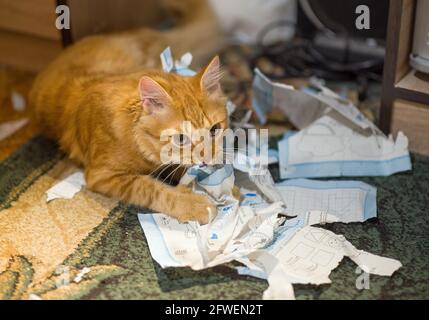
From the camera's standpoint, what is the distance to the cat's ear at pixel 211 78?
1.43 meters

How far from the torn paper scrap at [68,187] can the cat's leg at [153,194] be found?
7cm

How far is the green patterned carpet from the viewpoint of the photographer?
1261 millimetres

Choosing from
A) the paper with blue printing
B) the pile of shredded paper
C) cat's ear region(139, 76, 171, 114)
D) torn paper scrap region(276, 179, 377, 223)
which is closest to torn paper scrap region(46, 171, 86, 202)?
the pile of shredded paper

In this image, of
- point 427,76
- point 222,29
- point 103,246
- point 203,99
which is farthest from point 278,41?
point 103,246

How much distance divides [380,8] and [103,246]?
1.11 m

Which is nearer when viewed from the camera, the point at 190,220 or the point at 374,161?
the point at 190,220

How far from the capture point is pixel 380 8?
185 cm

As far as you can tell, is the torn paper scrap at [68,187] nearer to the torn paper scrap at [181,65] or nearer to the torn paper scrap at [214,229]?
the torn paper scrap at [214,229]

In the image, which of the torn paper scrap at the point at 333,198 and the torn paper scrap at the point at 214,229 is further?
the torn paper scrap at the point at 333,198

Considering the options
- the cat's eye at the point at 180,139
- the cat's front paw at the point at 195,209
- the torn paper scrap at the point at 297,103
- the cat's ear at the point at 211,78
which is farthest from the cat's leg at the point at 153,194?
the torn paper scrap at the point at 297,103

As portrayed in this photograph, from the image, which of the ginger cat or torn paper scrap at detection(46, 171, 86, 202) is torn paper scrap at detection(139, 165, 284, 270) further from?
torn paper scrap at detection(46, 171, 86, 202)

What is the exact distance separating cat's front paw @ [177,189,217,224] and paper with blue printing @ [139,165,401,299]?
0.02 m

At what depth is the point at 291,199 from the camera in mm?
1551

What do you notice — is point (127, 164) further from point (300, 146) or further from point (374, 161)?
point (374, 161)
